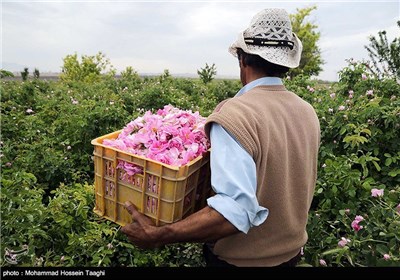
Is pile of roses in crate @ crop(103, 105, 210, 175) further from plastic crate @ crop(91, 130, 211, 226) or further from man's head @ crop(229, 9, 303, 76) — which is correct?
man's head @ crop(229, 9, 303, 76)

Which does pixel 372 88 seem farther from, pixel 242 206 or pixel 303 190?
pixel 242 206

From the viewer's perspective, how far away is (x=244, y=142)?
4.01 ft

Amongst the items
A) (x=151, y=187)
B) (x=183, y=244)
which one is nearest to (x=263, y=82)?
(x=151, y=187)

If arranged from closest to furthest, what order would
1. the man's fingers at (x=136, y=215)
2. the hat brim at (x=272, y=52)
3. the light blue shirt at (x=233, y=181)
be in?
1. the light blue shirt at (x=233, y=181)
2. the hat brim at (x=272, y=52)
3. the man's fingers at (x=136, y=215)

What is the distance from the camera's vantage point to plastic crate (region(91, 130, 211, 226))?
55.5 inches

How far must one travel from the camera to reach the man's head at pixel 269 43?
1420 mm

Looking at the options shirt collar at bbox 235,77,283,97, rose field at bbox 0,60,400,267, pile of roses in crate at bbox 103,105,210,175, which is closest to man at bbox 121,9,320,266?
shirt collar at bbox 235,77,283,97

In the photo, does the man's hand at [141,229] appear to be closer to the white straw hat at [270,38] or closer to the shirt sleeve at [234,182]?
the shirt sleeve at [234,182]

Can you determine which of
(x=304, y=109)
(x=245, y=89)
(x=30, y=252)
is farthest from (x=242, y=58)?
(x=30, y=252)

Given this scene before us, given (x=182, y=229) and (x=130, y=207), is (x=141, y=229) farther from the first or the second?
(x=182, y=229)

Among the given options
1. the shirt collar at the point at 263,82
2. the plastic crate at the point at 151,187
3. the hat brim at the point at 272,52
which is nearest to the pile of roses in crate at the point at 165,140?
the plastic crate at the point at 151,187

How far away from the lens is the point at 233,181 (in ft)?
3.95

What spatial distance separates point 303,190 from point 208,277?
1.84 feet

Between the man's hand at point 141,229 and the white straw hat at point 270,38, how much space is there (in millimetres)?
797
